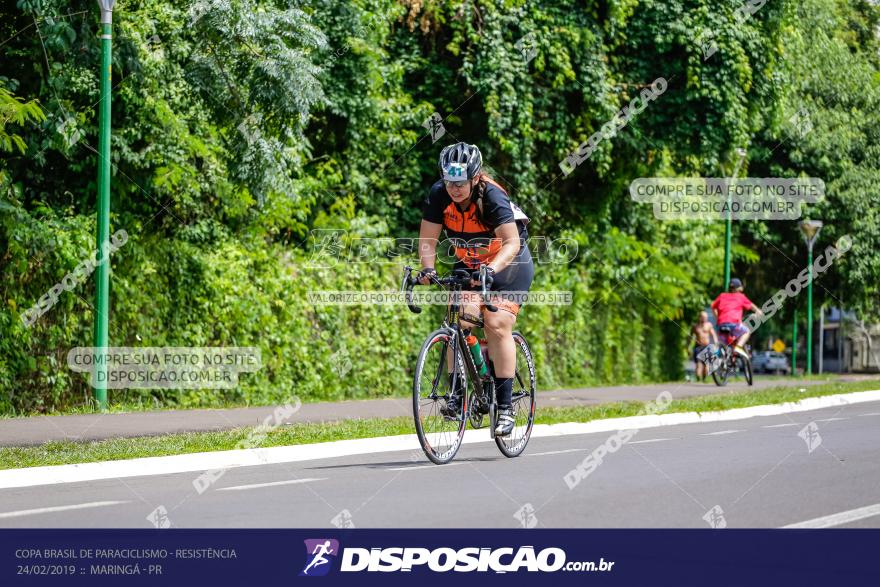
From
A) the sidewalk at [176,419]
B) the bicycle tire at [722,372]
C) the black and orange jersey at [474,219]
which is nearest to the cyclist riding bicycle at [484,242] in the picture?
the black and orange jersey at [474,219]

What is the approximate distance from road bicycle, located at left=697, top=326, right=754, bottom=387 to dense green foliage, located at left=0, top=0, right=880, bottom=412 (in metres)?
2.51

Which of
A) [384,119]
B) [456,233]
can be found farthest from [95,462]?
[384,119]

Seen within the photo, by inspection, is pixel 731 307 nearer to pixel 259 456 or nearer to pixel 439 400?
pixel 259 456

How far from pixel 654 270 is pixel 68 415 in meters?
16.1

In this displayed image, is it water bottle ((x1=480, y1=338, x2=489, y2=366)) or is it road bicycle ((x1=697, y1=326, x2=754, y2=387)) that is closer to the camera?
water bottle ((x1=480, y1=338, x2=489, y2=366))

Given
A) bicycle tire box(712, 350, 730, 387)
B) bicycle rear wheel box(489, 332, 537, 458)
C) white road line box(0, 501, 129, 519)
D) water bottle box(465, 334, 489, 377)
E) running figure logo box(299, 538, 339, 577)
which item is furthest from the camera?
bicycle tire box(712, 350, 730, 387)

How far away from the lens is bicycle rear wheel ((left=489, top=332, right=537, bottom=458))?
1011 cm

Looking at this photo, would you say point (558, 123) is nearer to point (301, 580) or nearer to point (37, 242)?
point (37, 242)

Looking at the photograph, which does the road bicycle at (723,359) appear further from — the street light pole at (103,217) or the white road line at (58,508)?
the white road line at (58,508)

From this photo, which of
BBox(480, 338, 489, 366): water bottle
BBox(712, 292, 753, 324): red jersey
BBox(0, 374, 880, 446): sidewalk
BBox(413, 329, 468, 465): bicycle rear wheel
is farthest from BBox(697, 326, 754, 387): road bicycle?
BBox(413, 329, 468, 465): bicycle rear wheel

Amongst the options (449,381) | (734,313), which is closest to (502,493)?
(449,381)

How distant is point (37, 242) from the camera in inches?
547

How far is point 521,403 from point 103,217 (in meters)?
6.14

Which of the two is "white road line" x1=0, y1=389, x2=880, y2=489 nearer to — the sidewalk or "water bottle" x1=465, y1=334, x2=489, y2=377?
the sidewalk
